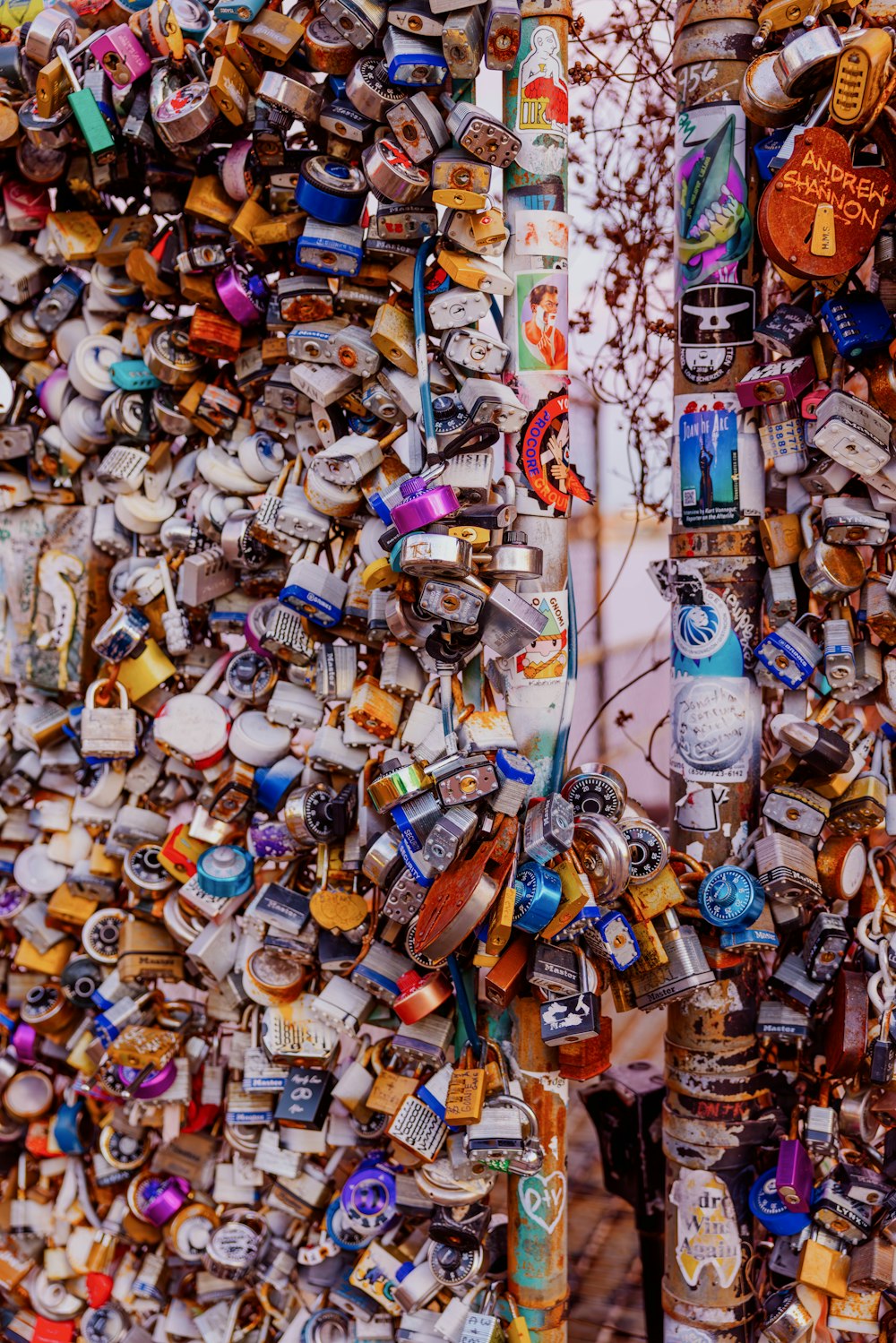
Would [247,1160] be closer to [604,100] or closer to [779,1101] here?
[779,1101]

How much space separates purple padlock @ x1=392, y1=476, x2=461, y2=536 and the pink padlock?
17.0 inches

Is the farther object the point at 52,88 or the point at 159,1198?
the point at 159,1198

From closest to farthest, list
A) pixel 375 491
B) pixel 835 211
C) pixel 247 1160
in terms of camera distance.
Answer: pixel 835 211
pixel 375 491
pixel 247 1160

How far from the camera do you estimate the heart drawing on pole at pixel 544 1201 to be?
1498 millimetres

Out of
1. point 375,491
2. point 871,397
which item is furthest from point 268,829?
point 871,397

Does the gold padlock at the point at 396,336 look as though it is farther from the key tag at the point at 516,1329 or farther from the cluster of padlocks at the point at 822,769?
the key tag at the point at 516,1329

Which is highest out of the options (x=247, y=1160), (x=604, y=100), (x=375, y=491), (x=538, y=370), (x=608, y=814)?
(x=604, y=100)

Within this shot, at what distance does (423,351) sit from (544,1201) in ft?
3.76

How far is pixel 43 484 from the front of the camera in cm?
184

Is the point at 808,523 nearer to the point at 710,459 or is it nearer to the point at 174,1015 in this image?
the point at 710,459

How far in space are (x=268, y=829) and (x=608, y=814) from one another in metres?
0.50

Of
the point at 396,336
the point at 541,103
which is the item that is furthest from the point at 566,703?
the point at 541,103

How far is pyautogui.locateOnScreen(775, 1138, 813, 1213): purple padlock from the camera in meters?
1.47

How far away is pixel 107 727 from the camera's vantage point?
5.55 feet
